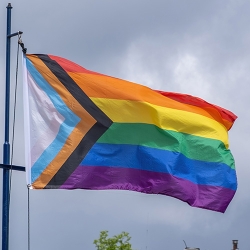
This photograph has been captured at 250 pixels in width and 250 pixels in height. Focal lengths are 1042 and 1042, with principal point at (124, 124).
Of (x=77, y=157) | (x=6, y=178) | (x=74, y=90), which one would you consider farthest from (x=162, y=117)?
(x=6, y=178)

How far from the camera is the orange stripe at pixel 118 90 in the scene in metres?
23.7

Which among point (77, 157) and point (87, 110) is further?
point (87, 110)

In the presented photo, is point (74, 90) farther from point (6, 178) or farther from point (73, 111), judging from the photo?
point (6, 178)

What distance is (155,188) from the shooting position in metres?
23.9

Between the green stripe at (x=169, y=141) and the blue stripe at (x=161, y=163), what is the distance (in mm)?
132

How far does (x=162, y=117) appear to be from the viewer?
24.9m

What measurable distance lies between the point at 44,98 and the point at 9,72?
3.19 feet

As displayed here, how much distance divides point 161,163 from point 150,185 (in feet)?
2.14

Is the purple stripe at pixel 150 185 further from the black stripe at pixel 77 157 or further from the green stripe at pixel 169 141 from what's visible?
the green stripe at pixel 169 141

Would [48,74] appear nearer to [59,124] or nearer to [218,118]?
[59,124]

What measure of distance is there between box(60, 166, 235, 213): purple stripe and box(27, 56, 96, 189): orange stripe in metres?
0.45

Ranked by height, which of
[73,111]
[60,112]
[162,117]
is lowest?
[60,112]

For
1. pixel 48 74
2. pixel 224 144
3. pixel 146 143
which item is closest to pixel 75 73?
pixel 48 74

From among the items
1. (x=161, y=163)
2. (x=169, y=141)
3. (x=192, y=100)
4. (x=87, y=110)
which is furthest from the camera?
(x=192, y=100)
